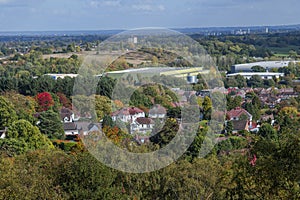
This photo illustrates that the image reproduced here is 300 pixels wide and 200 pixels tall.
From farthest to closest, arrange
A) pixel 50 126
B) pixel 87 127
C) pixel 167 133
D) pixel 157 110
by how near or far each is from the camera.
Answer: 1. pixel 50 126
2. pixel 157 110
3. pixel 87 127
4. pixel 167 133

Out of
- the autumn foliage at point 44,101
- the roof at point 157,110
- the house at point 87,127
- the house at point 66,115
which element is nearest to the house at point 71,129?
the house at point 87,127

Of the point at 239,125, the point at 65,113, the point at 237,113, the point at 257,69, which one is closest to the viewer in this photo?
the point at 239,125

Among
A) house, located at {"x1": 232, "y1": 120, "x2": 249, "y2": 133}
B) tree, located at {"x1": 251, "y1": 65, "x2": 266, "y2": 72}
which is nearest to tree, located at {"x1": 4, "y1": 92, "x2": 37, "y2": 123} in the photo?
house, located at {"x1": 232, "y1": 120, "x2": 249, "y2": 133}

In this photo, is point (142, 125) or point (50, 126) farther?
point (50, 126)

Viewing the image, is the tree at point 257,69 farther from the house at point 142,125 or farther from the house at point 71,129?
the house at point 142,125

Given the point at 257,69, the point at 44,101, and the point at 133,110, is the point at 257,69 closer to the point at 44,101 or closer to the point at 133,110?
the point at 44,101

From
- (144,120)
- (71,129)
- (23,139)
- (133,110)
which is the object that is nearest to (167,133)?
(144,120)

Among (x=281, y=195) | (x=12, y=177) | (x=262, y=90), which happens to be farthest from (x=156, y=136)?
(x=262, y=90)

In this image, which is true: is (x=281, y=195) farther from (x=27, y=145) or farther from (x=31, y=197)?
(x=27, y=145)
